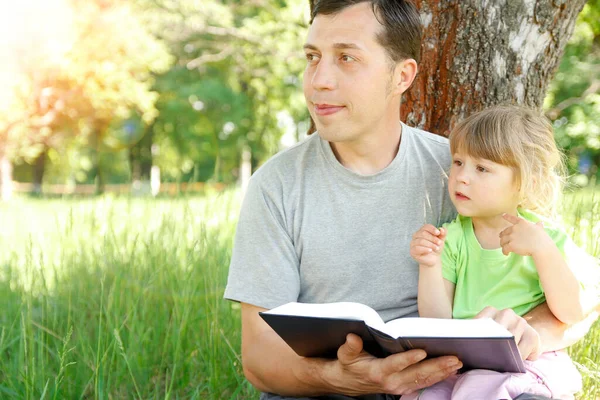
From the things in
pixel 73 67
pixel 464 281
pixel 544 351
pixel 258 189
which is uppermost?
pixel 73 67

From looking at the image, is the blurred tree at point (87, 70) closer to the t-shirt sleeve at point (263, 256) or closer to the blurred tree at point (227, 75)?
the blurred tree at point (227, 75)

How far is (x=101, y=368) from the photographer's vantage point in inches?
112

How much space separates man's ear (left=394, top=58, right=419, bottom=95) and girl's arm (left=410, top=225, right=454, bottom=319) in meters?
0.62

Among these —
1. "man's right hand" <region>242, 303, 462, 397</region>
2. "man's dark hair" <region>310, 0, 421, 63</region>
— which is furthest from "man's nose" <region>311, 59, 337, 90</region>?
"man's right hand" <region>242, 303, 462, 397</region>

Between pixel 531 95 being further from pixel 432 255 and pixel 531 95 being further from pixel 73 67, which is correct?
pixel 73 67

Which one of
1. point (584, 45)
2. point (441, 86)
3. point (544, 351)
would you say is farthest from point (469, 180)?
point (584, 45)

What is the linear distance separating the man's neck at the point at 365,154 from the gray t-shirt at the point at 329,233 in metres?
0.05

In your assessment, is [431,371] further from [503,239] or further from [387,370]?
[503,239]

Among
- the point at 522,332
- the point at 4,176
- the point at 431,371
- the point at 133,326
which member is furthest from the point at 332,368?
the point at 4,176

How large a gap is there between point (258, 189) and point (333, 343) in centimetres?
69

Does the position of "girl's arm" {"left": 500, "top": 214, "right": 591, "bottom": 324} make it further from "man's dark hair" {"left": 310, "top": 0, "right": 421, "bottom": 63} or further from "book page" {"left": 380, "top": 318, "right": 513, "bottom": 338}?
"man's dark hair" {"left": 310, "top": 0, "right": 421, "bottom": 63}

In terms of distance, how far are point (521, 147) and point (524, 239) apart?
0.35m

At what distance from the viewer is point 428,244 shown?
223cm

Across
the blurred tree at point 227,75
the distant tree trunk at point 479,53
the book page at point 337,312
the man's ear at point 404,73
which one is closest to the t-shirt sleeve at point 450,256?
the man's ear at point 404,73
